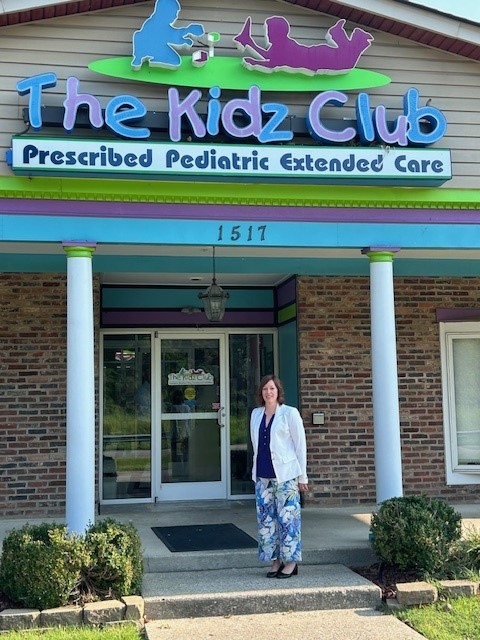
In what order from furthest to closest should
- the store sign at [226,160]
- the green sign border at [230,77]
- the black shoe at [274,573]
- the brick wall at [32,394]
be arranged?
the brick wall at [32,394] < the green sign border at [230,77] < the store sign at [226,160] < the black shoe at [274,573]

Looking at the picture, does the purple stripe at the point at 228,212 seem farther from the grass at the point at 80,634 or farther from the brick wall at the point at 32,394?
the grass at the point at 80,634

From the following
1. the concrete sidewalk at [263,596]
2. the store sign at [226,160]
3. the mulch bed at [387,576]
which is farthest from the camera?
the store sign at [226,160]

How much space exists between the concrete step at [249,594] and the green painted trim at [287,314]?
151 inches

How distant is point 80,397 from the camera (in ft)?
21.3

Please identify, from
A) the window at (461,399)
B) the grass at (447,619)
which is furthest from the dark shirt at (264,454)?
the window at (461,399)

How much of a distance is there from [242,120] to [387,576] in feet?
14.6

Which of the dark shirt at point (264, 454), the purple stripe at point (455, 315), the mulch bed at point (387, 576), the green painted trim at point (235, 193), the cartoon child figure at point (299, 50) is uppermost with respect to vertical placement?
the cartoon child figure at point (299, 50)

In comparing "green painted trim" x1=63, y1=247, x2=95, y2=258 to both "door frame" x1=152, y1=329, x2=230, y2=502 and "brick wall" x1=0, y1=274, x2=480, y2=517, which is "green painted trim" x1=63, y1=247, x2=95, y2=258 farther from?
"door frame" x1=152, y1=329, x2=230, y2=502

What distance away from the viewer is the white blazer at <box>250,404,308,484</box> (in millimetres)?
6008

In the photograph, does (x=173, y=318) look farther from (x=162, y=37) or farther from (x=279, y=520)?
(x=279, y=520)

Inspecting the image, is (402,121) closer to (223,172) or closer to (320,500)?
(223,172)

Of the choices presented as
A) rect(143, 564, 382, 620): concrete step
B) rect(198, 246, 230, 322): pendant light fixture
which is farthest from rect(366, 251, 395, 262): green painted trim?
rect(143, 564, 382, 620): concrete step

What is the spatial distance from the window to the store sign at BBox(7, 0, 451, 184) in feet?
9.80

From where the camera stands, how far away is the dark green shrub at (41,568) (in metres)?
5.33
